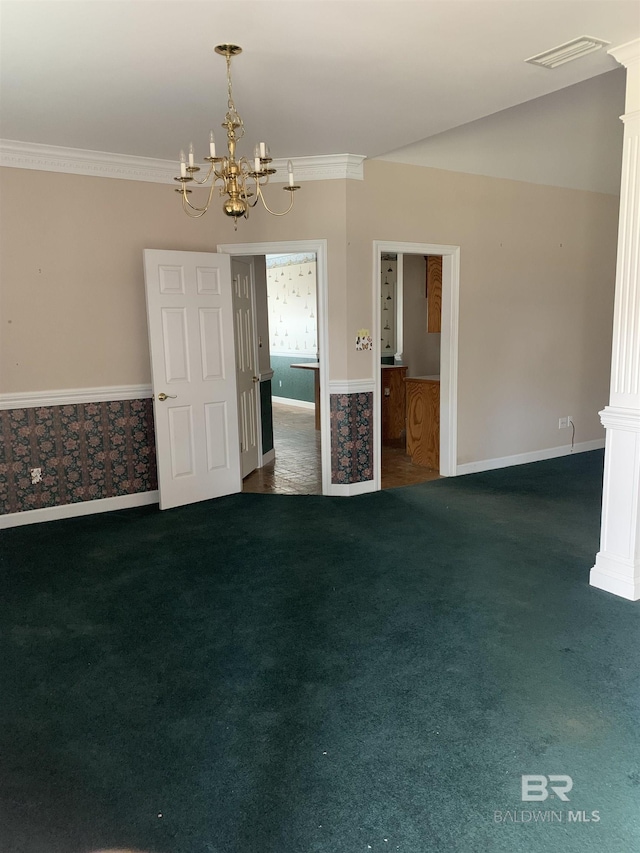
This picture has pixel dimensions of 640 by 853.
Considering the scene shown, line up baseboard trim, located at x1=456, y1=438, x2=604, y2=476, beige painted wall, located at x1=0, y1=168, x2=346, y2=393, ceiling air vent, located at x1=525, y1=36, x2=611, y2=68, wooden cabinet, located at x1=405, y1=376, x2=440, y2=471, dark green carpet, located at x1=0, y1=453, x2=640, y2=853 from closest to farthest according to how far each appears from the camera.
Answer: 1. dark green carpet, located at x1=0, y1=453, x2=640, y2=853
2. ceiling air vent, located at x1=525, y1=36, x2=611, y2=68
3. beige painted wall, located at x1=0, y1=168, x2=346, y2=393
4. baseboard trim, located at x1=456, y1=438, x2=604, y2=476
5. wooden cabinet, located at x1=405, y1=376, x2=440, y2=471

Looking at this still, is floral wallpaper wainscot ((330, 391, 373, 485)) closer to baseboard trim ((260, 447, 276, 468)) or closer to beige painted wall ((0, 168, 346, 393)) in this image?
beige painted wall ((0, 168, 346, 393))

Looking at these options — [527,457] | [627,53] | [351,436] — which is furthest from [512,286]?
[627,53]

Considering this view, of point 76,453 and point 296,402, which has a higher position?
point 76,453

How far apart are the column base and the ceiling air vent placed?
2.56 meters

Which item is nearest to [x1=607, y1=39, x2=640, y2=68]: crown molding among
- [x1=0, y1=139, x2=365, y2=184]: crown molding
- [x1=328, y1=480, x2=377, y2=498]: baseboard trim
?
[x1=0, y1=139, x2=365, y2=184]: crown molding

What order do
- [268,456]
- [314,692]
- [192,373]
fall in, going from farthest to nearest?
1. [268,456]
2. [192,373]
3. [314,692]

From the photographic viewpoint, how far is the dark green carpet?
1824 mm

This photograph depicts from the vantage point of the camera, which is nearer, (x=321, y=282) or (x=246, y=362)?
(x=321, y=282)

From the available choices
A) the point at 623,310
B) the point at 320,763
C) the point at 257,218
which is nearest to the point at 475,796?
the point at 320,763

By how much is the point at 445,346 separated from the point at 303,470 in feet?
6.14

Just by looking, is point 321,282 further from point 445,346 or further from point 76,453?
point 76,453

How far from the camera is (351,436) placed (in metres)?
5.12

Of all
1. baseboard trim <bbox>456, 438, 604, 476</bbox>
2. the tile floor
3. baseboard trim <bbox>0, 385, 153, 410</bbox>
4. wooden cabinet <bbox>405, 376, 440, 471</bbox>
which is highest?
baseboard trim <bbox>0, 385, 153, 410</bbox>

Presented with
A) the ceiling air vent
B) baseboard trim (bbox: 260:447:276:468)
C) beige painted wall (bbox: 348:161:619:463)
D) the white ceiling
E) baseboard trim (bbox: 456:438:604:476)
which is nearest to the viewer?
the white ceiling
